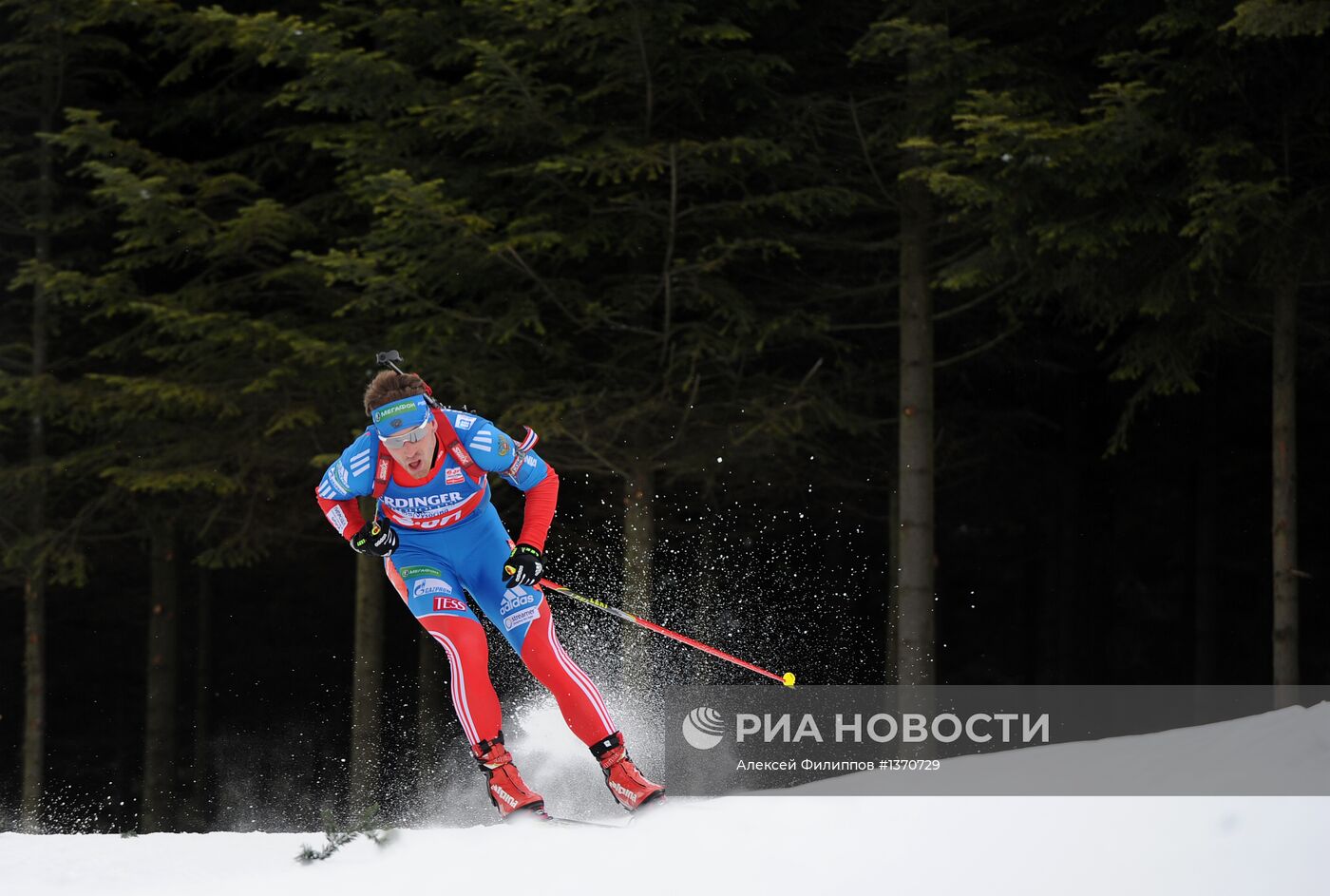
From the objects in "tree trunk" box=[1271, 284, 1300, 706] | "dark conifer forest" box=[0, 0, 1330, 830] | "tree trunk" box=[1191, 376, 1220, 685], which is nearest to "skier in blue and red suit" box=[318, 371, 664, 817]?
"dark conifer forest" box=[0, 0, 1330, 830]

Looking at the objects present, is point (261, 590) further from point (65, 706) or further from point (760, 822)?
point (760, 822)

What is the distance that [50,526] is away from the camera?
1418 centimetres

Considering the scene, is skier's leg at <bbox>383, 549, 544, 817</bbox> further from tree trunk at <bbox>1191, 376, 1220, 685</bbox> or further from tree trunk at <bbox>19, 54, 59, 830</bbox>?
tree trunk at <bbox>1191, 376, 1220, 685</bbox>

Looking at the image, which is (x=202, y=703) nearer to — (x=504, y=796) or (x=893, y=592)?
(x=893, y=592)

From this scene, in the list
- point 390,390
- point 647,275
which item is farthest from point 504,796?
point 647,275

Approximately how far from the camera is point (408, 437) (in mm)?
6902

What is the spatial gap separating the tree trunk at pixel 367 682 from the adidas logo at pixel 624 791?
5.80 metres

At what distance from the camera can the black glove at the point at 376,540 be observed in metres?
7.07

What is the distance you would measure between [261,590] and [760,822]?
61.5 feet

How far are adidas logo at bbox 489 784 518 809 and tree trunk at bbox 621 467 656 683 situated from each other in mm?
4461

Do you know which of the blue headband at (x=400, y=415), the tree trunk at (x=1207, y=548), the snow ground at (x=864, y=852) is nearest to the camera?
the snow ground at (x=864, y=852)

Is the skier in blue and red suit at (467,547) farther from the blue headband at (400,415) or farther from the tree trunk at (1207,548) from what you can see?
the tree trunk at (1207,548)

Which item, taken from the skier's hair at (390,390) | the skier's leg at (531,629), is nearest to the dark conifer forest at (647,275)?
the skier's leg at (531,629)

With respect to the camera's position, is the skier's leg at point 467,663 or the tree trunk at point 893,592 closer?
the skier's leg at point 467,663
